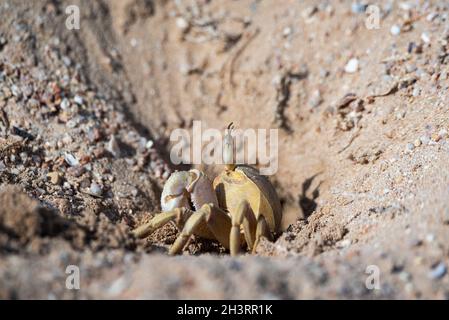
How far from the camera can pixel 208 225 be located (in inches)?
153

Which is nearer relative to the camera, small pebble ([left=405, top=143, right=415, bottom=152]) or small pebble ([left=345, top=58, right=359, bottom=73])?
small pebble ([left=405, top=143, right=415, bottom=152])

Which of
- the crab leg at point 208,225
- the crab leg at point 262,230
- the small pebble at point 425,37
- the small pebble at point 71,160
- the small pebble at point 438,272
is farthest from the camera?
the small pebble at point 425,37

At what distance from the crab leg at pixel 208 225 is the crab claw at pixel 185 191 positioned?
0.31 meters

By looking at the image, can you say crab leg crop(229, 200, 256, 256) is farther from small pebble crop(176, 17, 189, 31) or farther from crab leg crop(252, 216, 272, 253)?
small pebble crop(176, 17, 189, 31)

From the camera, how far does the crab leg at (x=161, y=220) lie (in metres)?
3.82

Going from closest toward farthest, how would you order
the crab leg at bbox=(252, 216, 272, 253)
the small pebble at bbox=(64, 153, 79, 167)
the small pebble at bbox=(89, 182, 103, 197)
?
the crab leg at bbox=(252, 216, 272, 253) < the small pebble at bbox=(89, 182, 103, 197) < the small pebble at bbox=(64, 153, 79, 167)

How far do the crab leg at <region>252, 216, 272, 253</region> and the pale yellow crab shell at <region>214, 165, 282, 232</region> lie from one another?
0.22m

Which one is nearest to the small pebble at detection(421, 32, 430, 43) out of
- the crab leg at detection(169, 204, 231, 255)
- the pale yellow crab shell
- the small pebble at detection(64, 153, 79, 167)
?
the pale yellow crab shell

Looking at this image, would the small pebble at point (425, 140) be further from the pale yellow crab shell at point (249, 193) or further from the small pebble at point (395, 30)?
the small pebble at point (395, 30)

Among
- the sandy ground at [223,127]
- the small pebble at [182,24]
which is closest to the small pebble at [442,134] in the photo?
the sandy ground at [223,127]

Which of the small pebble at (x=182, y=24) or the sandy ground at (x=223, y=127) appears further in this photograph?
the small pebble at (x=182, y=24)

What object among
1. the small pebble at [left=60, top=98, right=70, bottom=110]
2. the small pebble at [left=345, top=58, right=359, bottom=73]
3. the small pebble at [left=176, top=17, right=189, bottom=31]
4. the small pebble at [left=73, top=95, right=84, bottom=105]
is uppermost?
the small pebble at [left=176, top=17, right=189, bottom=31]

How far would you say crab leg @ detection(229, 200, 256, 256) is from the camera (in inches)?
147

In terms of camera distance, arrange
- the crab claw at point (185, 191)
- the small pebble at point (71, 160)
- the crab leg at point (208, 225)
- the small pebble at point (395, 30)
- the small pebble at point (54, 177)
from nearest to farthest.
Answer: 1. the crab leg at point (208, 225)
2. the crab claw at point (185, 191)
3. the small pebble at point (54, 177)
4. the small pebble at point (71, 160)
5. the small pebble at point (395, 30)
